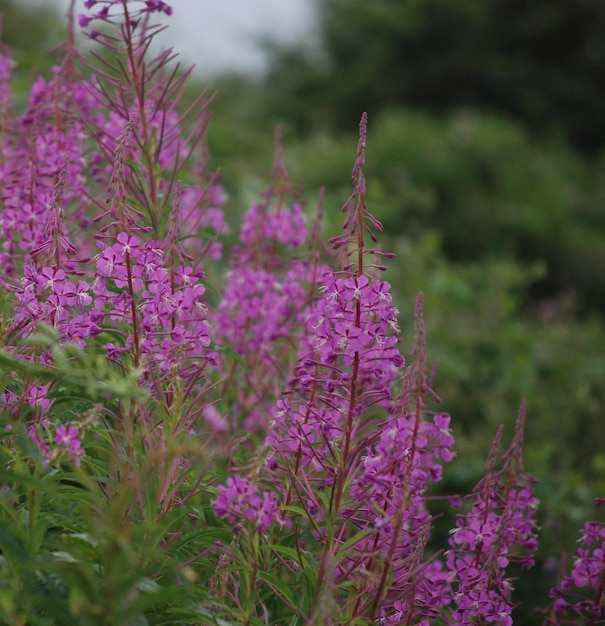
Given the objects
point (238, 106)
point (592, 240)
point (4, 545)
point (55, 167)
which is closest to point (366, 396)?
point (4, 545)

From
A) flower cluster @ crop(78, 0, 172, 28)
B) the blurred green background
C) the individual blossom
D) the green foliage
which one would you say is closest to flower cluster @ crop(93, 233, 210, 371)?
the individual blossom

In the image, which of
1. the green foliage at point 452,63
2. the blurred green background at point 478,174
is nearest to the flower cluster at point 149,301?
the blurred green background at point 478,174

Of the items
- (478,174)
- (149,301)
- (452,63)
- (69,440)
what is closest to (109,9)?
(149,301)

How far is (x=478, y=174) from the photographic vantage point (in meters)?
11.0

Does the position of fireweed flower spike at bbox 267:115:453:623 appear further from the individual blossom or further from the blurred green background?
the blurred green background

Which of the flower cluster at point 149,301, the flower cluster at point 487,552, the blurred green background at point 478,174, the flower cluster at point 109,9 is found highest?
the blurred green background at point 478,174

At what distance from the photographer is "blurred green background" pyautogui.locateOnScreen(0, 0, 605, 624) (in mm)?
5816

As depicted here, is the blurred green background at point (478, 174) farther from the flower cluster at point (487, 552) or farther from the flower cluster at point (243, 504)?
the flower cluster at point (243, 504)

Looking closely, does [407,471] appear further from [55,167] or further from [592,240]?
[592,240]

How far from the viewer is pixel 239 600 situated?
2.33 meters

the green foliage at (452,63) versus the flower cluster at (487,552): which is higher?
the green foliage at (452,63)

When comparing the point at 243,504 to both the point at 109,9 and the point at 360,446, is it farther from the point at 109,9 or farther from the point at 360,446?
the point at 109,9

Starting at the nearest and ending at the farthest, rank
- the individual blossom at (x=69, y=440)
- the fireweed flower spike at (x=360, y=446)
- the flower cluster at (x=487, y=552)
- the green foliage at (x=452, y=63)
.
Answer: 1. the individual blossom at (x=69, y=440)
2. the fireweed flower spike at (x=360, y=446)
3. the flower cluster at (x=487, y=552)
4. the green foliage at (x=452, y=63)

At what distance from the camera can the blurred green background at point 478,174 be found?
5816mm
